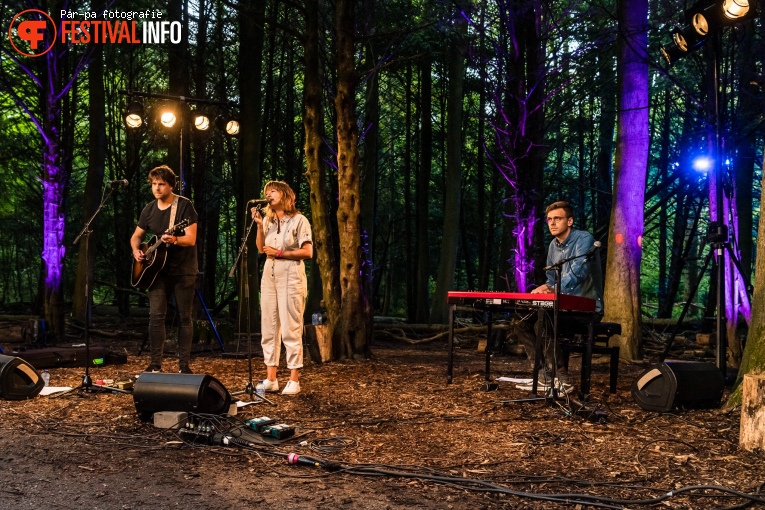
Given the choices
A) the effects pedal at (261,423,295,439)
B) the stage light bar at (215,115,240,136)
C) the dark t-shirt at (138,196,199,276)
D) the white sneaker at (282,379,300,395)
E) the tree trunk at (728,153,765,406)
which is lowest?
the white sneaker at (282,379,300,395)

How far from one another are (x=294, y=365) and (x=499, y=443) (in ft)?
7.87

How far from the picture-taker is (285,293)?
641 centimetres

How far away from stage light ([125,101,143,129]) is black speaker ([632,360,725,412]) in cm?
737

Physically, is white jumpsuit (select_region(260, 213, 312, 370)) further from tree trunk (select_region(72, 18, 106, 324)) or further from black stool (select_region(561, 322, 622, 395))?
tree trunk (select_region(72, 18, 106, 324))

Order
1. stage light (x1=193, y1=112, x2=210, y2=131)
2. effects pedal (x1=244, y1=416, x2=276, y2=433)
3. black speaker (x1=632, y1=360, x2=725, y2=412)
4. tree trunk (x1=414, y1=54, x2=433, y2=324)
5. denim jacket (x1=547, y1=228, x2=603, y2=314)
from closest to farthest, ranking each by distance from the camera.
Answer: effects pedal (x1=244, y1=416, x2=276, y2=433) < black speaker (x1=632, y1=360, x2=725, y2=412) < denim jacket (x1=547, y1=228, x2=603, y2=314) < stage light (x1=193, y1=112, x2=210, y2=131) < tree trunk (x1=414, y1=54, x2=433, y2=324)

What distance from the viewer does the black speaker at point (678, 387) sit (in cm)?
562

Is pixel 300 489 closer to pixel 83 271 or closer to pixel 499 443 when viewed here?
pixel 499 443

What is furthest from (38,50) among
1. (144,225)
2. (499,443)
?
(499,443)

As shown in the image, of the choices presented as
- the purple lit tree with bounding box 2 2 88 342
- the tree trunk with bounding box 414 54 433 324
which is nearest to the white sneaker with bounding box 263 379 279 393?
the purple lit tree with bounding box 2 2 88 342

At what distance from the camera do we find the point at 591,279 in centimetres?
645

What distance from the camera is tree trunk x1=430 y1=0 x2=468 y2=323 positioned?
15.6 metres

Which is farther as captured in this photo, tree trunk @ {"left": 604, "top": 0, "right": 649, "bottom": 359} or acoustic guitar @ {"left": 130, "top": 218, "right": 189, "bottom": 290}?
tree trunk @ {"left": 604, "top": 0, "right": 649, "bottom": 359}

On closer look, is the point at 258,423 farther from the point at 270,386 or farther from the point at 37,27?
the point at 37,27

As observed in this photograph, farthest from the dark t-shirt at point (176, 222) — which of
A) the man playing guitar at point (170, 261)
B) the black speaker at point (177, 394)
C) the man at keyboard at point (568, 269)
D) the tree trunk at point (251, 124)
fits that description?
the tree trunk at point (251, 124)
